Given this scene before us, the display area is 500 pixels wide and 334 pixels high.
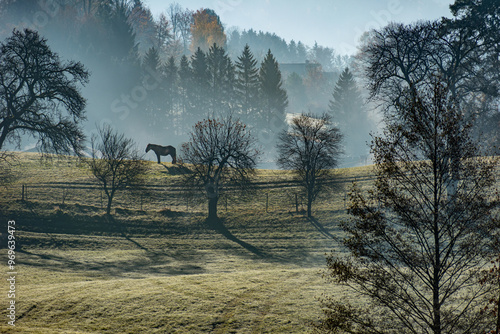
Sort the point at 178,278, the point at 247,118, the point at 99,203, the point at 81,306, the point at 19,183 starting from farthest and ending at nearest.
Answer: the point at 247,118
the point at 19,183
the point at 99,203
the point at 178,278
the point at 81,306

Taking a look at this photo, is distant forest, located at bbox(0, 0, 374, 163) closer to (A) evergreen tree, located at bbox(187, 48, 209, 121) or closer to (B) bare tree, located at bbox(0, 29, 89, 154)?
(A) evergreen tree, located at bbox(187, 48, 209, 121)

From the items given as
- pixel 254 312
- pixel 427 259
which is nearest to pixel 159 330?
pixel 254 312

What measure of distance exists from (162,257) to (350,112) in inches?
3496

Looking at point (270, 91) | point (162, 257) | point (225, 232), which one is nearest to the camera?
point (162, 257)

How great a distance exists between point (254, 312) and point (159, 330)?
4082 millimetres

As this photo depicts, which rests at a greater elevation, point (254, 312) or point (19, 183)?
point (19, 183)

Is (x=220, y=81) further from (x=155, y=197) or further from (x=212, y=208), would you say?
(x=212, y=208)

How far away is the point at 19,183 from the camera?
4128cm

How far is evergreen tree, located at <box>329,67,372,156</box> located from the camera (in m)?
102

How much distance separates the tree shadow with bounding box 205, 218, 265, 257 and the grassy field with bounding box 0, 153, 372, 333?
0.17 metres

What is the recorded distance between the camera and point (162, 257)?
26453mm

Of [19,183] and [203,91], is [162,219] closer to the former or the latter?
[19,183]

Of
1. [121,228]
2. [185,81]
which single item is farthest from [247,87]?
[121,228]

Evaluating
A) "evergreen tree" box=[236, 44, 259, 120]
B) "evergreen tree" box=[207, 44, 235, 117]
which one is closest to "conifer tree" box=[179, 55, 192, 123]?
"evergreen tree" box=[207, 44, 235, 117]
